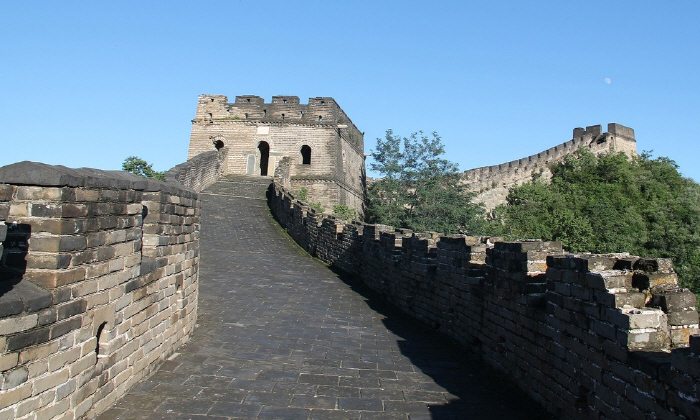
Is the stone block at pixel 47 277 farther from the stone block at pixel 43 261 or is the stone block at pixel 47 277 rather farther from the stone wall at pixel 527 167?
the stone wall at pixel 527 167

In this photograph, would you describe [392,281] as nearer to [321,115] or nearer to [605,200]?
[321,115]

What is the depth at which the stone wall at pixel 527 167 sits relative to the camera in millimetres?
36250

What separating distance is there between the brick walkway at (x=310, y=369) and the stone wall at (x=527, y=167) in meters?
27.2

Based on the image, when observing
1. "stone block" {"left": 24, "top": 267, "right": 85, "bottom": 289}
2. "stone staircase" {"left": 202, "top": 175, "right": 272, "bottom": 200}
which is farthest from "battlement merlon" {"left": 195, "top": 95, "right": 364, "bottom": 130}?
"stone block" {"left": 24, "top": 267, "right": 85, "bottom": 289}

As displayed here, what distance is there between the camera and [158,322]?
223 inches

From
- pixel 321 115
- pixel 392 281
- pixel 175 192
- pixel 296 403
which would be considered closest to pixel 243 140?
pixel 321 115

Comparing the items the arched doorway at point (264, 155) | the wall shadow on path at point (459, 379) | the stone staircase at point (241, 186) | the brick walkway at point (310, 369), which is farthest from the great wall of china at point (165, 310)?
the arched doorway at point (264, 155)

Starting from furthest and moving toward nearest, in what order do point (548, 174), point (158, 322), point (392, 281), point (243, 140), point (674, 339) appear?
1. point (548, 174)
2. point (243, 140)
3. point (392, 281)
4. point (158, 322)
5. point (674, 339)

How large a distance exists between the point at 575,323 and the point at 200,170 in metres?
20.5

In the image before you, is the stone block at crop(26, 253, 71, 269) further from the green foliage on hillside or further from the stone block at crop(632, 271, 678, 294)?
the green foliage on hillside

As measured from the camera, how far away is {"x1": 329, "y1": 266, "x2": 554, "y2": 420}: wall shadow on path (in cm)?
471

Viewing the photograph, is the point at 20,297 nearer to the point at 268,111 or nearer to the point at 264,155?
the point at 268,111

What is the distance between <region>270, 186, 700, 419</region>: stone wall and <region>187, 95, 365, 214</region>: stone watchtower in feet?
71.2

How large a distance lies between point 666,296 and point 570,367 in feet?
3.42
